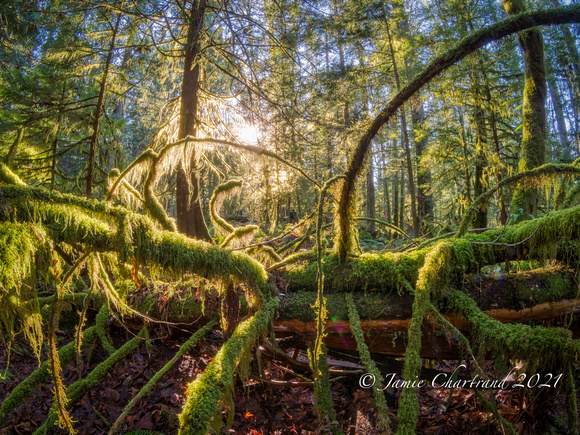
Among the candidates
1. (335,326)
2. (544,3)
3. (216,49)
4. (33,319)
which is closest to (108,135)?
(216,49)

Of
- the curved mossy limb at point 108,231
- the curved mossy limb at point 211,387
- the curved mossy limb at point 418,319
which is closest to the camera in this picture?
the curved mossy limb at point 211,387

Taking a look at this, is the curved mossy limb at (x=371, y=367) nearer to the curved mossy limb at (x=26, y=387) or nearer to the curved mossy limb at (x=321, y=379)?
the curved mossy limb at (x=321, y=379)

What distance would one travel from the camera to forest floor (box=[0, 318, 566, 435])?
2.55 metres

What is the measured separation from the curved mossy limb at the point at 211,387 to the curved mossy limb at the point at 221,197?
5.75ft

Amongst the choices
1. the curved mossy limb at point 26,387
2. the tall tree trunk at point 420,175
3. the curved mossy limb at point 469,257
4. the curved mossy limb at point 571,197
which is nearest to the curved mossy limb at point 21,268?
the curved mossy limb at point 26,387

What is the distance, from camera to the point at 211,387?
4.66ft

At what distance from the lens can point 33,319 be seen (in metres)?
1.62

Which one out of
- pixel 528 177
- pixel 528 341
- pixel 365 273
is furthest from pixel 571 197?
pixel 365 273

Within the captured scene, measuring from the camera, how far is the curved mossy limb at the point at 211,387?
1258 mm

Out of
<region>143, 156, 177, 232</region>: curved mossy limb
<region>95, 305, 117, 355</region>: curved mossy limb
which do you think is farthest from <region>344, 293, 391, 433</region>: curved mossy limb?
<region>95, 305, 117, 355</region>: curved mossy limb

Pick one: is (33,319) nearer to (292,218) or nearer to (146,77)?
(146,77)

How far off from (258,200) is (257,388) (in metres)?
5.26
